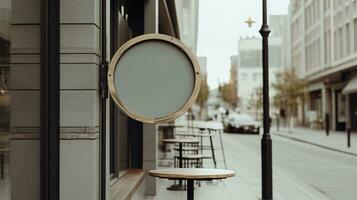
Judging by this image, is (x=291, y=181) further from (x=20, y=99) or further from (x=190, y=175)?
(x=20, y=99)

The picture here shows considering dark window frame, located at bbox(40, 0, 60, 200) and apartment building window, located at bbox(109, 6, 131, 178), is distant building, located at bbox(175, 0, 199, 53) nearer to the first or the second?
apartment building window, located at bbox(109, 6, 131, 178)

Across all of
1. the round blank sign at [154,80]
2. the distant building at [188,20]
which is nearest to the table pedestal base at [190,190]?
the round blank sign at [154,80]

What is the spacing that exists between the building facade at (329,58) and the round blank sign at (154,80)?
36.3 m

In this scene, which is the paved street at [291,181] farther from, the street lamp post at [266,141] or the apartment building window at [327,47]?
the apartment building window at [327,47]

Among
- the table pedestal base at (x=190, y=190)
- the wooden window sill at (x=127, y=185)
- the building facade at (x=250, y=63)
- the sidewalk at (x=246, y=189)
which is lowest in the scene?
the sidewalk at (x=246, y=189)

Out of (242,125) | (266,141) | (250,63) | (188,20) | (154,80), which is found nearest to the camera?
(154,80)

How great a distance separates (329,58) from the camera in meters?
48.3

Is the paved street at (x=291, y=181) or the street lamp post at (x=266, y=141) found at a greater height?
the street lamp post at (x=266, y=141)

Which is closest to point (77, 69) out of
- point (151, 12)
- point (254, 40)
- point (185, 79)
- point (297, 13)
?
point (185, 79)

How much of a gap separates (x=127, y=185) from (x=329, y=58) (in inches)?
1678

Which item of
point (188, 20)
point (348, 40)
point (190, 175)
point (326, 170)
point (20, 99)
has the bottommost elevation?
point (326, 170)

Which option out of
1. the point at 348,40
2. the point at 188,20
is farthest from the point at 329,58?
the point at 188,20

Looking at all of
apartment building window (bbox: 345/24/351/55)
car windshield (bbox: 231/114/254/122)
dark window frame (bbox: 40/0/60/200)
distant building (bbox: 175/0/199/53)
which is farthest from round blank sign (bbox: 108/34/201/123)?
car windshield (bbox: 231/114/254/122)

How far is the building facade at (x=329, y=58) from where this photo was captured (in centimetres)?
4205
